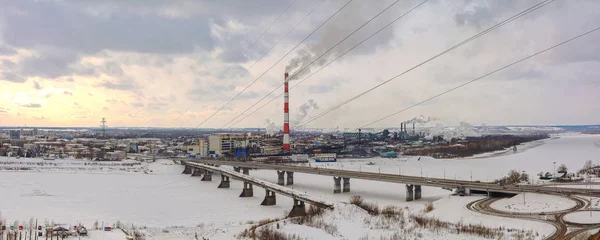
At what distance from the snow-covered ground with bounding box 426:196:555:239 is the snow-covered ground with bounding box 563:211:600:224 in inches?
66.3

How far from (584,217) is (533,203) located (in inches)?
220

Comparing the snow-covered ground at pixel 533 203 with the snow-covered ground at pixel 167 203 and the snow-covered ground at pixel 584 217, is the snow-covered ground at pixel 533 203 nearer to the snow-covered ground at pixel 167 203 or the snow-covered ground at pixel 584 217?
the snow-covered ground at pixel 584 217

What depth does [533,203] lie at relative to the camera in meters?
28.0

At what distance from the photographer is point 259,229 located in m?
21.5

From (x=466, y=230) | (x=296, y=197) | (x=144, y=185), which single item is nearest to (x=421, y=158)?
(x=144, y=185)

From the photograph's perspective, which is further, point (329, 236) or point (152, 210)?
point (152, 210)

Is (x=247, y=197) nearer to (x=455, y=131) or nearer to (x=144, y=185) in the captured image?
(x=144, y=185)

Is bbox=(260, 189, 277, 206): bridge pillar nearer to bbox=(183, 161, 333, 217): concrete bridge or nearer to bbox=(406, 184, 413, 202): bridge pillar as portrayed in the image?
bbox=(183, 161, 333, 217): concrete bridge

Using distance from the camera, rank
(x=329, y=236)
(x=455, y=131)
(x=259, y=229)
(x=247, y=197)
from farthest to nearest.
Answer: (x=455, y=131) < (x=247, y=197) < (x=259, y=229) < (x=329, y=236)

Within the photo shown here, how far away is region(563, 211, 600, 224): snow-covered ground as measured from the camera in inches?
849

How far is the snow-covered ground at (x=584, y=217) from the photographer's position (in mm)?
21556

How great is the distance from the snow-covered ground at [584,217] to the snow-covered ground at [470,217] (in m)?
1.68

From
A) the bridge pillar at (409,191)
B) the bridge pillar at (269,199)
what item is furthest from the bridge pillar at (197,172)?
the bridge pillar at (409,191)

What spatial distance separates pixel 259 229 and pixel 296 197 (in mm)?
8361
